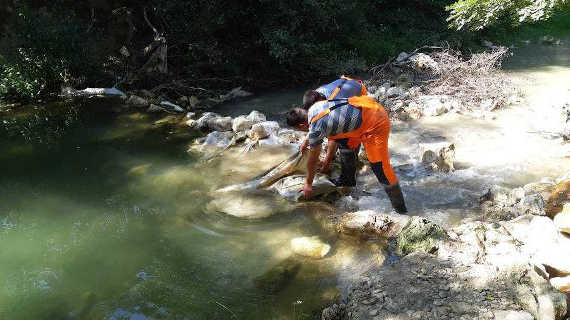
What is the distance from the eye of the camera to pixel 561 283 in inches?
108

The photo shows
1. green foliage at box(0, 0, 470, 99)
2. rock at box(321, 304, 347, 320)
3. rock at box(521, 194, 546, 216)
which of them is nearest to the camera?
rock at box(321, 304, 347, 320)

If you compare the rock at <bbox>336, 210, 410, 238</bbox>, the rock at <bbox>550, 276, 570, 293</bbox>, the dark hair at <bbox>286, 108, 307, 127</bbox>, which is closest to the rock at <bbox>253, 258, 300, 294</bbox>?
the rock at <bbox>336, 210, 410, 238</bbox>

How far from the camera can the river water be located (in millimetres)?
3266

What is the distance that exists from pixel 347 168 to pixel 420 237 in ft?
4.43

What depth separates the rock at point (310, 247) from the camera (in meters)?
3.64

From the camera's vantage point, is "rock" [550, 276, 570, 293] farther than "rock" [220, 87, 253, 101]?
No

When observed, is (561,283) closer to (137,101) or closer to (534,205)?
(534,205)

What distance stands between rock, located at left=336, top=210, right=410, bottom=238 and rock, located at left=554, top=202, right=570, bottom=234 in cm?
118

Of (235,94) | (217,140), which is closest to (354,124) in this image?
(217,140)

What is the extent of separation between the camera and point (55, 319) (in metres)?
3.10

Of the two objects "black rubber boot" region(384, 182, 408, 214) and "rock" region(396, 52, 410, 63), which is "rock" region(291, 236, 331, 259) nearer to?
"black rubber boot" region(384, 182, 408, 214)

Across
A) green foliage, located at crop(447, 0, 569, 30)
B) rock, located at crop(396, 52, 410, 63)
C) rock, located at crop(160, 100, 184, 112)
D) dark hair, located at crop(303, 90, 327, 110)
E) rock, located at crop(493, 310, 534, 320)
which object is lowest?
rock, located at crop(160, 100, 184, 112)

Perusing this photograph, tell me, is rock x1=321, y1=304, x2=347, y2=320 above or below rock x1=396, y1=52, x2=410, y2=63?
below

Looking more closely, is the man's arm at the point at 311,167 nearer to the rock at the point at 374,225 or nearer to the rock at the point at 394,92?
the rock at the point at 374,225
